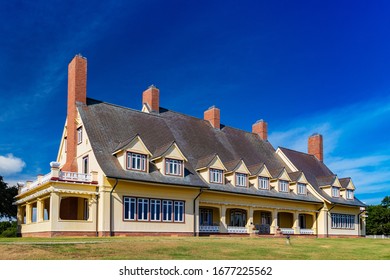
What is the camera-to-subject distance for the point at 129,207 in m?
32.0

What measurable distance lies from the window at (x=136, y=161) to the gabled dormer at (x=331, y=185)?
22814 mm

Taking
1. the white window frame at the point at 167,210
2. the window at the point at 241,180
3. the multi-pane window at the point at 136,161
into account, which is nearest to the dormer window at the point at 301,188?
the window at the point at 241,180

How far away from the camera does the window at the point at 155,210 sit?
108 ft

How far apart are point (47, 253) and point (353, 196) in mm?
41461

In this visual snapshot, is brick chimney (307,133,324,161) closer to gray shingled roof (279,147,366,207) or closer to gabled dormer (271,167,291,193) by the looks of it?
gray shingled roof (279,147,366,207)

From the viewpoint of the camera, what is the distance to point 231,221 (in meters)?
40.9

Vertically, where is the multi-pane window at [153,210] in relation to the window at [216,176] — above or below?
below

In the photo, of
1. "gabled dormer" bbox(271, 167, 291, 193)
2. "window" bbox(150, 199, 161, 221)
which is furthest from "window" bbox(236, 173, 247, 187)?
"window" bbox(150, 199, 161, 221)

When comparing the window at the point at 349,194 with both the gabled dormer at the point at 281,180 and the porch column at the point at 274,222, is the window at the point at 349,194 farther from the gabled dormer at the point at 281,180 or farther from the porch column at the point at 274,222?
the porch column at the point at 274,222

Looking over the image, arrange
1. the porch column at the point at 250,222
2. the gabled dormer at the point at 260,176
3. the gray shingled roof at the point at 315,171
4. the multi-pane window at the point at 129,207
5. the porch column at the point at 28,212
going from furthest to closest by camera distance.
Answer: the gray shingled roof at the point at 315,171, the gabled dormer at the point at 260,176, the porch column at the point at 250,222, the porch column at the point at 28,212, the multi-pane window at the point at 129,207

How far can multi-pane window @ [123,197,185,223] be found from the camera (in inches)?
1258

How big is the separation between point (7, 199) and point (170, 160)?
23.4 meters

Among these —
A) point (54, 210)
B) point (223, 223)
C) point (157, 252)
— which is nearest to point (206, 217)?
point (223, 223)

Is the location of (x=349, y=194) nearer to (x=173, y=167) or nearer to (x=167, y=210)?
(x=173, y=167)
